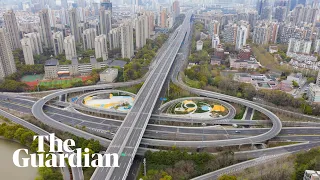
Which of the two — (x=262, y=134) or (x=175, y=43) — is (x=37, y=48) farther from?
(x=262, y=134)

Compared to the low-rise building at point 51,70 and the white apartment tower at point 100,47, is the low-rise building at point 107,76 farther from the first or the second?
the white apartment tower at point 100,47

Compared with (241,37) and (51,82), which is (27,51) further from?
(241,37)

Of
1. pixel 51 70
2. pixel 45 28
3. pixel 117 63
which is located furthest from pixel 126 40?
pixel 45 28

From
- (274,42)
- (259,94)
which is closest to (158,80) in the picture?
(259,94)

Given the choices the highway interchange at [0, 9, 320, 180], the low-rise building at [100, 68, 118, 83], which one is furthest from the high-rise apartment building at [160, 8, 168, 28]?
the highway interchange at [0, 9, 320, 180]

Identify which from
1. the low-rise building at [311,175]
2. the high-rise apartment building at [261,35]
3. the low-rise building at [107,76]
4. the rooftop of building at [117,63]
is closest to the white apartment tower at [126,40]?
the rooftop of building at [117,63]
